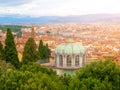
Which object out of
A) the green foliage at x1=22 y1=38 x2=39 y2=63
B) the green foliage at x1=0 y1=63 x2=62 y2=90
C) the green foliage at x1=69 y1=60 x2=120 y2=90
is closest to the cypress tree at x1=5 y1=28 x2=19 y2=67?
the green foliage at x1=22 y1=38 x2=39 y2=63

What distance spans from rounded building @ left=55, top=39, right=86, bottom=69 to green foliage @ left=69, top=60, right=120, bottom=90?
12.0 metres

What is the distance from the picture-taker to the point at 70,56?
31.5 meters

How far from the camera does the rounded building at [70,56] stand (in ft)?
103

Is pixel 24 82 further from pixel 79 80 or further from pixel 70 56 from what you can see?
pixel 70 56

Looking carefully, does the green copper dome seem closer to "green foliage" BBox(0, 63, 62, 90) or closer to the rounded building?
the rounded building

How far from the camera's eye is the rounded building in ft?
103

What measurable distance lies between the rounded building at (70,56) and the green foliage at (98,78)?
12.0 meters

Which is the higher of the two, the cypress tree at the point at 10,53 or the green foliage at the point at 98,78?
the green foliage at the point at 98,78

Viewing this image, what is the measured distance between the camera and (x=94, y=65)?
63.3ft

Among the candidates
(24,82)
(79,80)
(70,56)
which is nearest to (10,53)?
(70,56)

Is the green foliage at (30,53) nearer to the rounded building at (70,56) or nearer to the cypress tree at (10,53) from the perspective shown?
the cypress tree at (10,53)

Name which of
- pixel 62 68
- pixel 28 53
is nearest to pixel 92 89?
pixel 62 68

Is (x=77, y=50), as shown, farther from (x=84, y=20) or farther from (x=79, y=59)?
(x=84, y=20)

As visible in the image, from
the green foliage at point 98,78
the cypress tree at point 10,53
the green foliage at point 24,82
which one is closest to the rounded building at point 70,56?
the cypress tree at point 10,53
